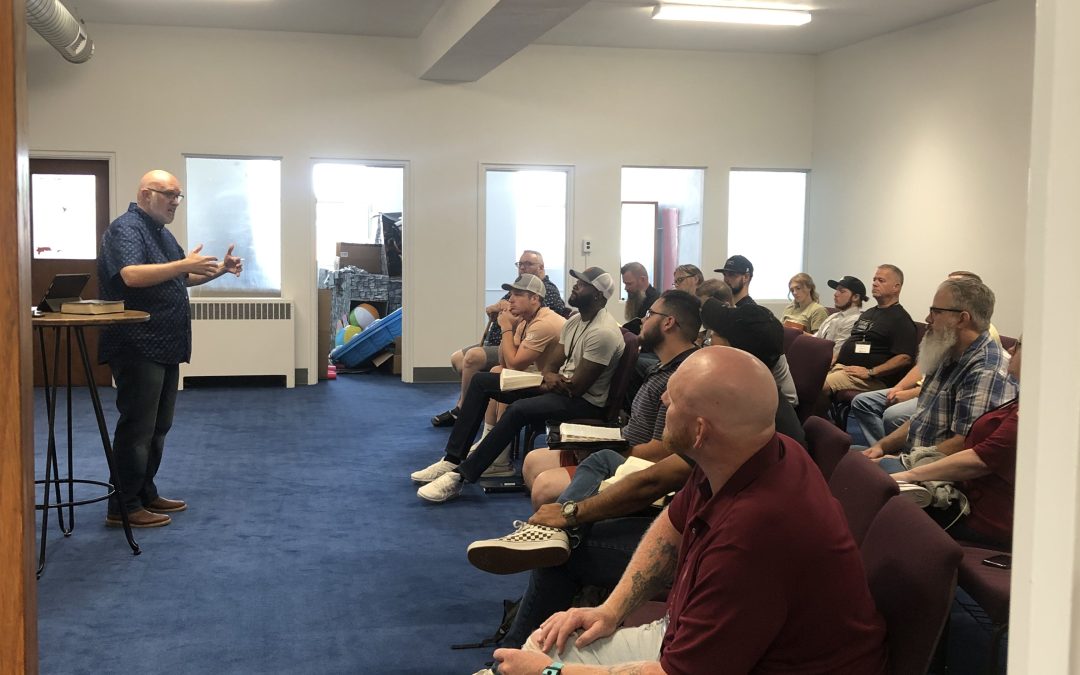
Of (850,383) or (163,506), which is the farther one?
(850,383)

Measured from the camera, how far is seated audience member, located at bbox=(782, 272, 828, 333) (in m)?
7.55

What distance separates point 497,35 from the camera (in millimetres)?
6895

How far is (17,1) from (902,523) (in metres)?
1.74

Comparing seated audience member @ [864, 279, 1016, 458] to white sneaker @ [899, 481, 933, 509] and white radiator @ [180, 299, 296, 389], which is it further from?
white radiator @ [180, 299, 296, 389]

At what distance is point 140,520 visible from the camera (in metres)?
4.39

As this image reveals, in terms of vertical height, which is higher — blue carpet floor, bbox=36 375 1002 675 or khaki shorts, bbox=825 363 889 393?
khaki shorts, bbox=825 363 889 393

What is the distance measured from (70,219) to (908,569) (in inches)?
341

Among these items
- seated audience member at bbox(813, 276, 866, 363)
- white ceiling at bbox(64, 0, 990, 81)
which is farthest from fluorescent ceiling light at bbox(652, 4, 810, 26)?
seated audience member at bbox(813, 276, 866, 363)

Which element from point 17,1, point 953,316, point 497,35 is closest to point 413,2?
point 497,35

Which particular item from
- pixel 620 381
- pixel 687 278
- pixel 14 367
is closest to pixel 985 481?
pixel 620 381

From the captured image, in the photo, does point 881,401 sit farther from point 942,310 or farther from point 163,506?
point 163,506

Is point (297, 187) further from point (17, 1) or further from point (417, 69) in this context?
point (17, 1)

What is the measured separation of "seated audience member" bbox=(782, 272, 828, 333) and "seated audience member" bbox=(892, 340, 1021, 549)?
178 inches

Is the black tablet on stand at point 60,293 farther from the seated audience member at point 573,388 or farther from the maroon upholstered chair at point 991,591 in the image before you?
the maroon upholstered chair at point 991,591
